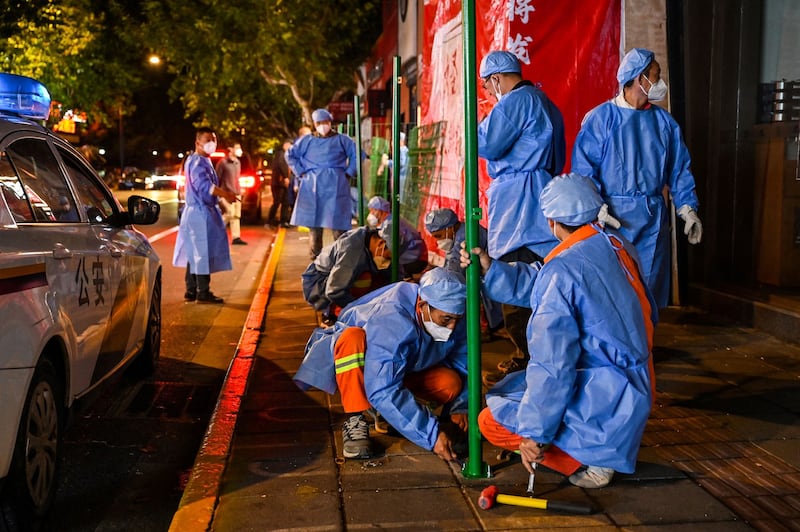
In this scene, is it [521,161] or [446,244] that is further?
[446,244]

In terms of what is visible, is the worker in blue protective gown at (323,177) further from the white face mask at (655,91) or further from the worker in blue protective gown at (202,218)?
the white face mask at (655,91)

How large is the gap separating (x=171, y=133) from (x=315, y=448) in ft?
211

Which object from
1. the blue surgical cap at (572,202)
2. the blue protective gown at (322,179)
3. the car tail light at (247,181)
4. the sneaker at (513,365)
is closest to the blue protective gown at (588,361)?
the blue surgical cap at (572,202)

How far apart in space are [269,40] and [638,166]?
2074 cm

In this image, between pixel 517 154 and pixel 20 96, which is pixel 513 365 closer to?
pixel 517 154

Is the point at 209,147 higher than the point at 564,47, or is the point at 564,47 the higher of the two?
the point at 564,47

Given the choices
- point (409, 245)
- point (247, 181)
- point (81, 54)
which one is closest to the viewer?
point (409, 245)

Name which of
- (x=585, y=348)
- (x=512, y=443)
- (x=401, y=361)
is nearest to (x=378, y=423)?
(x=401, y=361)

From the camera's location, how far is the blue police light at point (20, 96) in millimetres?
4730

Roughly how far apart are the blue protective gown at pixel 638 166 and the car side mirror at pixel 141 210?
279cm

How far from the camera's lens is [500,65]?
17.9 feet

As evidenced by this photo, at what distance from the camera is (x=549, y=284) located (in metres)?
3.77

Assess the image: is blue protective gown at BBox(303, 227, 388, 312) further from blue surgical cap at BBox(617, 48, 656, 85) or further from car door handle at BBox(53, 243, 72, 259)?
car door handle at BBox(53, 243, 72, 259)

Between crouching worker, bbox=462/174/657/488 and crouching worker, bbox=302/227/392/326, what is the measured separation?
308 centimetres
